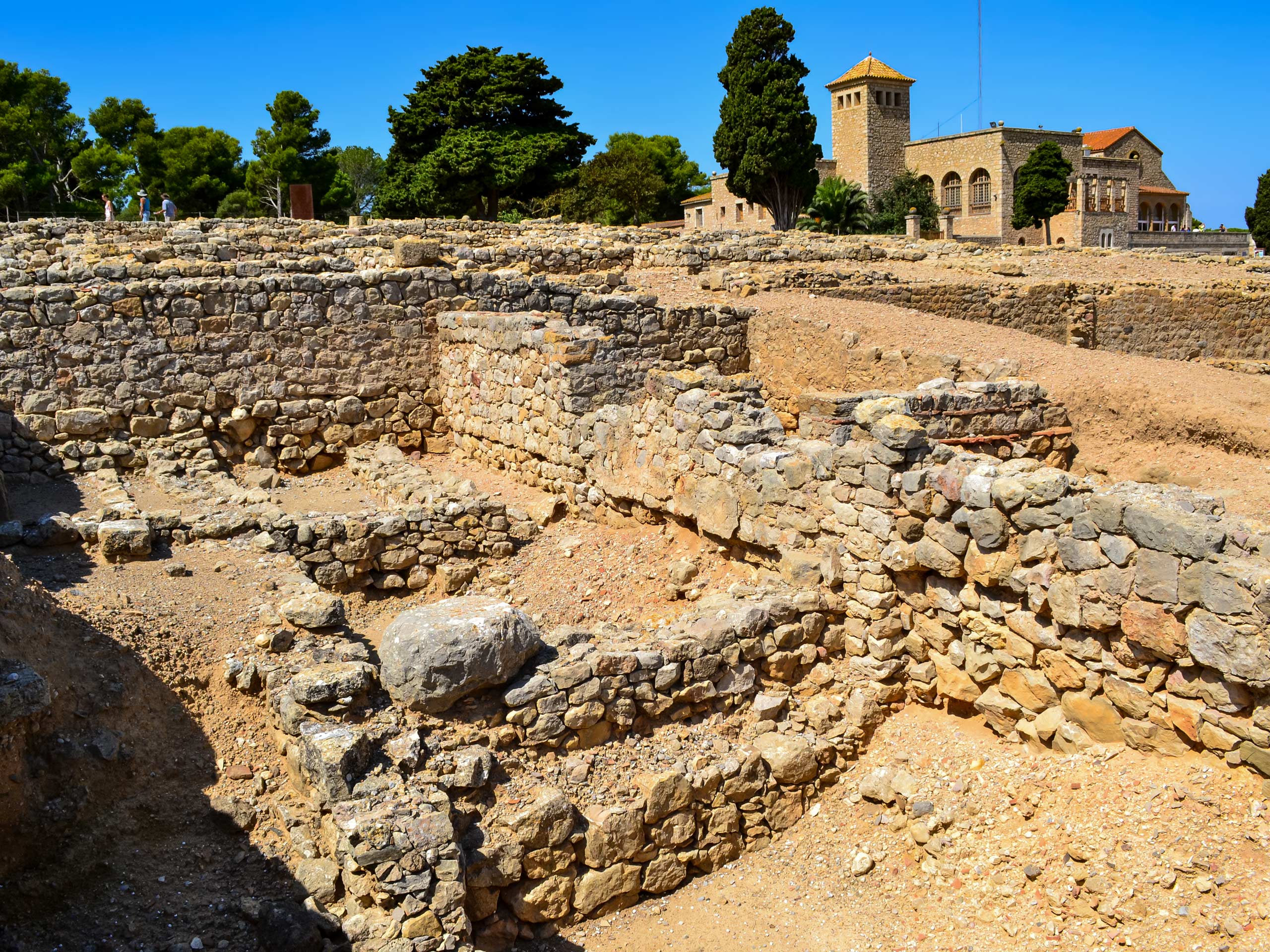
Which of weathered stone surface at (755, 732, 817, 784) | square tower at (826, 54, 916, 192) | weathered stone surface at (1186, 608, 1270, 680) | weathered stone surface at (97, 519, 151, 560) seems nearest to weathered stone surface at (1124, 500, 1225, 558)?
weathered stone surface at (1186, 608, 1270, 680)

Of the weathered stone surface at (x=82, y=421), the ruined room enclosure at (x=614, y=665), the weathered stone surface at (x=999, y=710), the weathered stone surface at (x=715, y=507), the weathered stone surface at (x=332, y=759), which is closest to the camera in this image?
the ruined room enclosure at (x=614, y=665)

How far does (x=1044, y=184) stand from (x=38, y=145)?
40607 mm

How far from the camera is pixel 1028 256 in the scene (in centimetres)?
2255

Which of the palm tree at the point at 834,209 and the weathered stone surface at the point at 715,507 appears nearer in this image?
the weathered stone surface at the point at 715,507

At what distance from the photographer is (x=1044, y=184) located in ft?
146

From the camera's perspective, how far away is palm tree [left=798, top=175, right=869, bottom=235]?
Result: 3744 centimetres

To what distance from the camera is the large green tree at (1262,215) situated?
41.5 m

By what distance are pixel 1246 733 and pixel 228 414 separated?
32.9 feet

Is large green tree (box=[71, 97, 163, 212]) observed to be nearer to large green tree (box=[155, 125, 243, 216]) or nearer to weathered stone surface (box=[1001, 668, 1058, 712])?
large green tree (box=[155, 125, 243, 216])

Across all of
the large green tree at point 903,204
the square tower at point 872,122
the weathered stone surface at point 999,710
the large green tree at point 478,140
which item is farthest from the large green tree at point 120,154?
the weathered stone surface at point 999,710

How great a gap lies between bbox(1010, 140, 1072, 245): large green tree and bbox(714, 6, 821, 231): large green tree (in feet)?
48.1

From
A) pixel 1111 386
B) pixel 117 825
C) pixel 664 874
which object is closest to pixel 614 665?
pixel 664 874

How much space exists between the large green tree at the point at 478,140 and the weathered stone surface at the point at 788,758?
30587 millimetres

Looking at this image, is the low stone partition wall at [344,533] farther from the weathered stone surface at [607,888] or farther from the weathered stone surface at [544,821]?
the weathered stone surface at [607,888]
